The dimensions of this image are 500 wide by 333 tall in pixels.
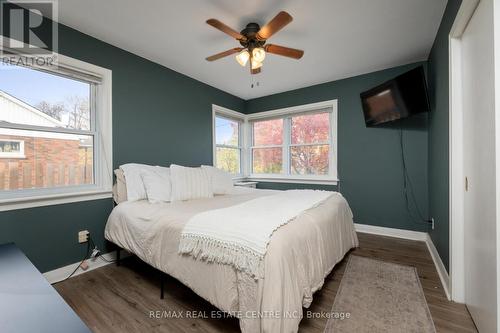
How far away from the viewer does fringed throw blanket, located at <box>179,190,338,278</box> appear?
1.22 metres

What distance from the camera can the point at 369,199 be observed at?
3.41m

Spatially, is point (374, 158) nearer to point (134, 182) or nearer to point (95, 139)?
point (134, 182)

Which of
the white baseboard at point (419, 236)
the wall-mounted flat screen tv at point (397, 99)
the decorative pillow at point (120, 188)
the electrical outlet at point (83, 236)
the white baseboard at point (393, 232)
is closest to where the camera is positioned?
the white baseboard at point (419, 236)

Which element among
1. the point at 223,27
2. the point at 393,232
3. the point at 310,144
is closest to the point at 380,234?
the point at 393,232

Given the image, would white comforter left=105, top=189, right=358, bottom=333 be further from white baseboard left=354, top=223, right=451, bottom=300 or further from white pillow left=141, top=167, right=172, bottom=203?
white baseboard left=354, top=223, right=451, bottom=300

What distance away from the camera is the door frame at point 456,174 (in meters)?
1.70

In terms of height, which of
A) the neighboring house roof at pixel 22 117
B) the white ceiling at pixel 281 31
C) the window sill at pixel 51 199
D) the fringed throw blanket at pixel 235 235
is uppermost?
the white ceiling at pixel 281 31

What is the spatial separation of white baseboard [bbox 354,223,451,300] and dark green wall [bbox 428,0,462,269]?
0.09 meters

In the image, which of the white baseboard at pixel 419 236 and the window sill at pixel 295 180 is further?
the window sill at pixel 295 180


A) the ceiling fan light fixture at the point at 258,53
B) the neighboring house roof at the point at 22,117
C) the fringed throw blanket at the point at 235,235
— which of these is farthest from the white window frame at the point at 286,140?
the fringed throw blanket at the point at 235,235

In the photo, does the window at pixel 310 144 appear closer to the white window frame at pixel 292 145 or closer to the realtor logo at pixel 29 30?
the white window frame at pixel 292 145

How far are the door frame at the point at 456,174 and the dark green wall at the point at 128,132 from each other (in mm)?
3082

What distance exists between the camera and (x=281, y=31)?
7.53 ft

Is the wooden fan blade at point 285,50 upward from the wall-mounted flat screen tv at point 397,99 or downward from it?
upward
